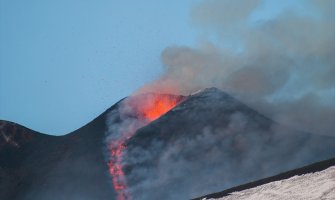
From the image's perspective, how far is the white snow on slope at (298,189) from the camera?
1.91 meters

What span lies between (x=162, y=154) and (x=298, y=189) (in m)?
18.9

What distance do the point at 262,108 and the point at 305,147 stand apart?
12182 millimetres

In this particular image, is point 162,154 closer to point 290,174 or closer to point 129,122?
point 129,122

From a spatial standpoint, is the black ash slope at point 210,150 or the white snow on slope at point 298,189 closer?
the white snow on slope at point 298,189

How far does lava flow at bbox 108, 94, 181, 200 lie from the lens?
63.6 ft

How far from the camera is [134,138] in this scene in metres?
23.8

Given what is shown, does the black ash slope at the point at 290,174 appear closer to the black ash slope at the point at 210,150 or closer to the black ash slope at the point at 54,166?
the black ash slope at the point at 210,150

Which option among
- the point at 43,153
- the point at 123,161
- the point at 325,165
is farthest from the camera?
the point at 43,153

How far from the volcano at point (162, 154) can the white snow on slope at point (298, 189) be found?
1381cm

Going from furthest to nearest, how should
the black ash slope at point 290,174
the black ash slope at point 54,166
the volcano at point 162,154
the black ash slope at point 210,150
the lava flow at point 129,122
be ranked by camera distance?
1. the black ash slope at point 54,166
2. the lava flow at point 129,122
3. the volcano at point 162,154
4. the black ash slope at point 210,150
5. the black ash slope at point 290,174

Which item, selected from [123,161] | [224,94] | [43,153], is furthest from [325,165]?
[43,153]

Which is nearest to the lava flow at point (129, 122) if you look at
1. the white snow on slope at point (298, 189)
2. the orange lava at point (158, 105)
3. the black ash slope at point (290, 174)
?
the orange lava at point (158, 105)

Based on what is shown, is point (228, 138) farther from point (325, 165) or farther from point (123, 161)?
point (325, 165)

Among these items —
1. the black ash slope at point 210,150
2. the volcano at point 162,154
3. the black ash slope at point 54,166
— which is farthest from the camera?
the black ash slope at point 54,166
